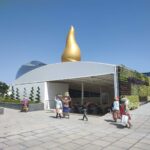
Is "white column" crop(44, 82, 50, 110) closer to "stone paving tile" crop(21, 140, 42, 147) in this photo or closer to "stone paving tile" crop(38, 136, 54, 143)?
"stone paving tile" crop(38, 136, 54, 143)

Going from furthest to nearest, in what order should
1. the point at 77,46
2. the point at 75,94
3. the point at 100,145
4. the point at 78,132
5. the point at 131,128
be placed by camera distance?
the point at 75,94
the point at 77,46
the point at 131,128
the point at 78,132
the point at 100,145

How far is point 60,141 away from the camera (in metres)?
6.84

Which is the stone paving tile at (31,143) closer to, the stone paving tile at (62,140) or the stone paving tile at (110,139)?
the stone paving tile at (62,140)

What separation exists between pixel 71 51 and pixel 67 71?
227 inches

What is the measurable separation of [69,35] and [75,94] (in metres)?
8.19

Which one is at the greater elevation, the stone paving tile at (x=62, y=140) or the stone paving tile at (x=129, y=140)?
the stone paving tile at (x=62, y=140)

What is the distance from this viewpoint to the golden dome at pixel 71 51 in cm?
2325

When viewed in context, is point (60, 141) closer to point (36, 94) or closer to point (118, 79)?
point (118, 79)

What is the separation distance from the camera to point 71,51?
23.6 m

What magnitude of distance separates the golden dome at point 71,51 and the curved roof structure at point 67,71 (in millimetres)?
3798

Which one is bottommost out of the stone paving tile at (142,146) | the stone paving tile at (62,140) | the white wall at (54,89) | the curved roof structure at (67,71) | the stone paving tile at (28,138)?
the stone paving tile at (142,146)

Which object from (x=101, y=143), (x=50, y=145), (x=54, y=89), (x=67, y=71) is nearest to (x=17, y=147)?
(x=50, y=145)

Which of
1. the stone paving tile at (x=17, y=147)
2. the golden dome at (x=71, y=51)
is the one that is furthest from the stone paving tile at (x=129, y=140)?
the golden dome at (x=71, y=51)

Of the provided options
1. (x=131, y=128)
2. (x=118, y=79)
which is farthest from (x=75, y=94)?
(x=131, y=128)
